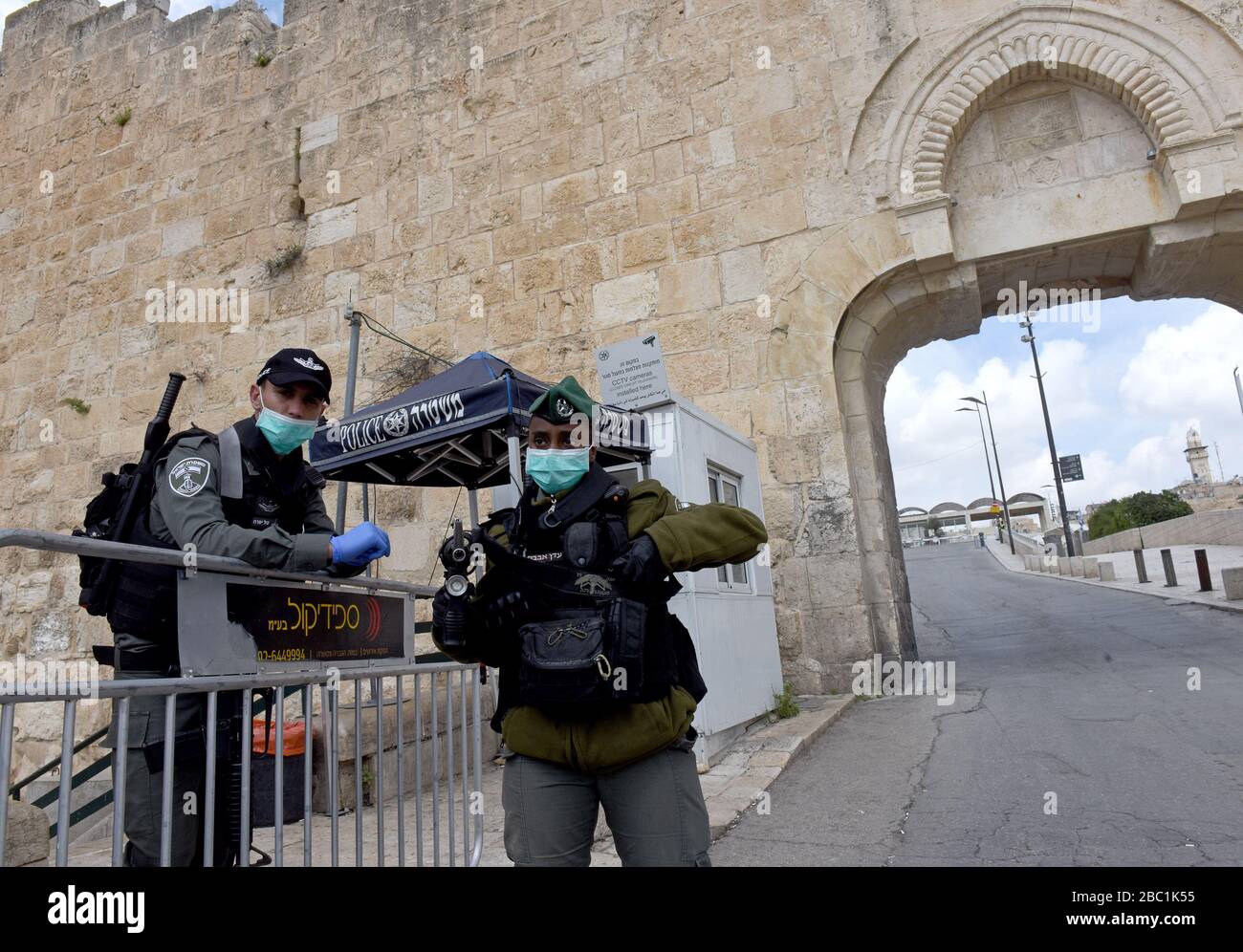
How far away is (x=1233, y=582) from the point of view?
11.8 metres

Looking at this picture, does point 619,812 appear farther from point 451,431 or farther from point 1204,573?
point 1204,573

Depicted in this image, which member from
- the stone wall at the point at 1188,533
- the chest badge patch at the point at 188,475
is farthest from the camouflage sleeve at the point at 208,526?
the stone wall at the point at 1188,533

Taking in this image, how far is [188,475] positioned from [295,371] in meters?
0.55

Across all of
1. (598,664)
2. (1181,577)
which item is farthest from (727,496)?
(1181,577)

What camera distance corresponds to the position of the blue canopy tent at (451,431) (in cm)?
491

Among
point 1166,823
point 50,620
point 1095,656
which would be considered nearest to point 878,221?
point 1095,656

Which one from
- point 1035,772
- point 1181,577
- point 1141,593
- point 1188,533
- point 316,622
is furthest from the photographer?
point 1188,533

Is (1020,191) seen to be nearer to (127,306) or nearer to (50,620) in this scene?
(127,306)

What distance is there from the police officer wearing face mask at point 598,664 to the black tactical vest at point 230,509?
94 centimetres

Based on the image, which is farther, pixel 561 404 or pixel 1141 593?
pixel 1141 593

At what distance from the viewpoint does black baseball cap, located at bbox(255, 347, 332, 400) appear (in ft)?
9.61

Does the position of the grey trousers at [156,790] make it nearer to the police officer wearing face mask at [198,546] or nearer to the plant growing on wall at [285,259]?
the police officer wearing face mask at [198,546]

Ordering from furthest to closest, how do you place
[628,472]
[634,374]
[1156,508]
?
[1156,508]
[628,472]
[634,374]
